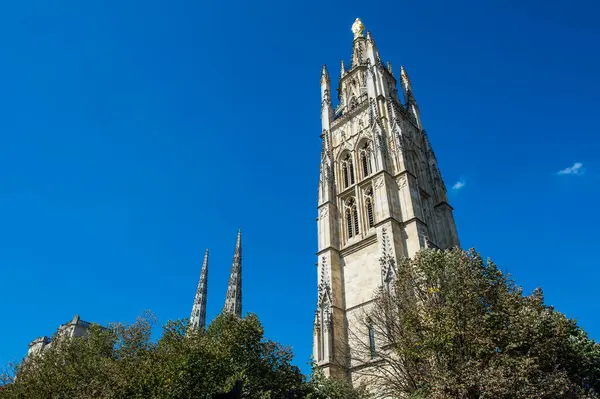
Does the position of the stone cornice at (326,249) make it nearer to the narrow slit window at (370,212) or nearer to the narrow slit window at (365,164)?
the narrow slit window at (370,212)

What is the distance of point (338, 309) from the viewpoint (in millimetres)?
27172

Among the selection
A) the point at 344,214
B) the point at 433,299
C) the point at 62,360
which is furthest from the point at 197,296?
the point at 433,299

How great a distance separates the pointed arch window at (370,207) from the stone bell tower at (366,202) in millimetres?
78

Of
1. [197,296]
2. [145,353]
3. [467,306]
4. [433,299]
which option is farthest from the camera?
[197,296]

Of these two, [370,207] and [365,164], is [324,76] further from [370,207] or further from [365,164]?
[370,207]

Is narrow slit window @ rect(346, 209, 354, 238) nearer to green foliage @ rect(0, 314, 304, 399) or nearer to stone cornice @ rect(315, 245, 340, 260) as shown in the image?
stone cornice @ rect(315, 245, 340, 260)

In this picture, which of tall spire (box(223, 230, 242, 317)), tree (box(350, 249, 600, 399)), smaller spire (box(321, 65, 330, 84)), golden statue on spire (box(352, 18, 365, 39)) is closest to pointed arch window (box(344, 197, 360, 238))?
tree (box(350, 249, 600, 399))

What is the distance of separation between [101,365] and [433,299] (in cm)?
1467

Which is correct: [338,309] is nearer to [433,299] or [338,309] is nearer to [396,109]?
[433,299]

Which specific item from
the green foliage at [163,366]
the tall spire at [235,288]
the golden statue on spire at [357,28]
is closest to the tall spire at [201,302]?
the tall spire at [235,288]

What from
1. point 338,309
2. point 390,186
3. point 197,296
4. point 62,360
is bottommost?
point 62,360

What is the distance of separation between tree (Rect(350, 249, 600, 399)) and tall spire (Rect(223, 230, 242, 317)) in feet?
163

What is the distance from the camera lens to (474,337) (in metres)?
15.3

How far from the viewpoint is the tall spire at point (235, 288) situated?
65750 mm
